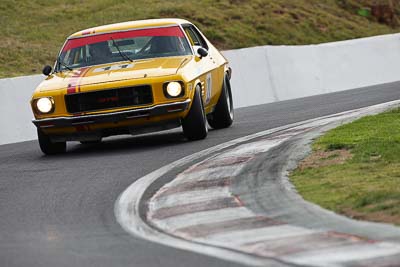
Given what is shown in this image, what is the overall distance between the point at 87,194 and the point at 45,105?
3804 millimetres

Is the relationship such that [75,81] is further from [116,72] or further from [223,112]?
[223,112]

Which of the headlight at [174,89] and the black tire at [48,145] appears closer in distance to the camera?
the headlight at [174,89]

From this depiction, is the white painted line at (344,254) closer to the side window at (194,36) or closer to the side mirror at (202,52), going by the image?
the side mirror at (202,52)

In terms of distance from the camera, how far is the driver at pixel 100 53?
47.7 feet

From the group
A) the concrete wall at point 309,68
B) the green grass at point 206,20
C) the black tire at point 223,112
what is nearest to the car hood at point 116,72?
the black tire at point 223,112

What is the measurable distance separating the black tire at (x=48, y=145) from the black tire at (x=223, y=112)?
2.18m

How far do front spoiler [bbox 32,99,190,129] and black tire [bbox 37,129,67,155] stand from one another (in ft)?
1.51

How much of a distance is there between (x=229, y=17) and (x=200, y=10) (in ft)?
3.16

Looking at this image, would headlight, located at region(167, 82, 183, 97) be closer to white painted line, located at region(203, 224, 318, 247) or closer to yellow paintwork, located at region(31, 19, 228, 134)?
yellow paintwork, located at region(31, 19, 228, 134)

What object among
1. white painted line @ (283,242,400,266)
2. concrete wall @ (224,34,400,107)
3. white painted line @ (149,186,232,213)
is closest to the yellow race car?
white painted line @ (149,186,232,213)

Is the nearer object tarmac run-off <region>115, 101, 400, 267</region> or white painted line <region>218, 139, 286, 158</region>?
tarmac run-off <region>115, 101, 400, 267</region>

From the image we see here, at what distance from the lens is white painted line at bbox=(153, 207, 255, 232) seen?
7895 millimetres

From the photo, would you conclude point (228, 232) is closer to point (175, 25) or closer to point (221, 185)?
point (221, 185)

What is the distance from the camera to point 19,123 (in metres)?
19.1
